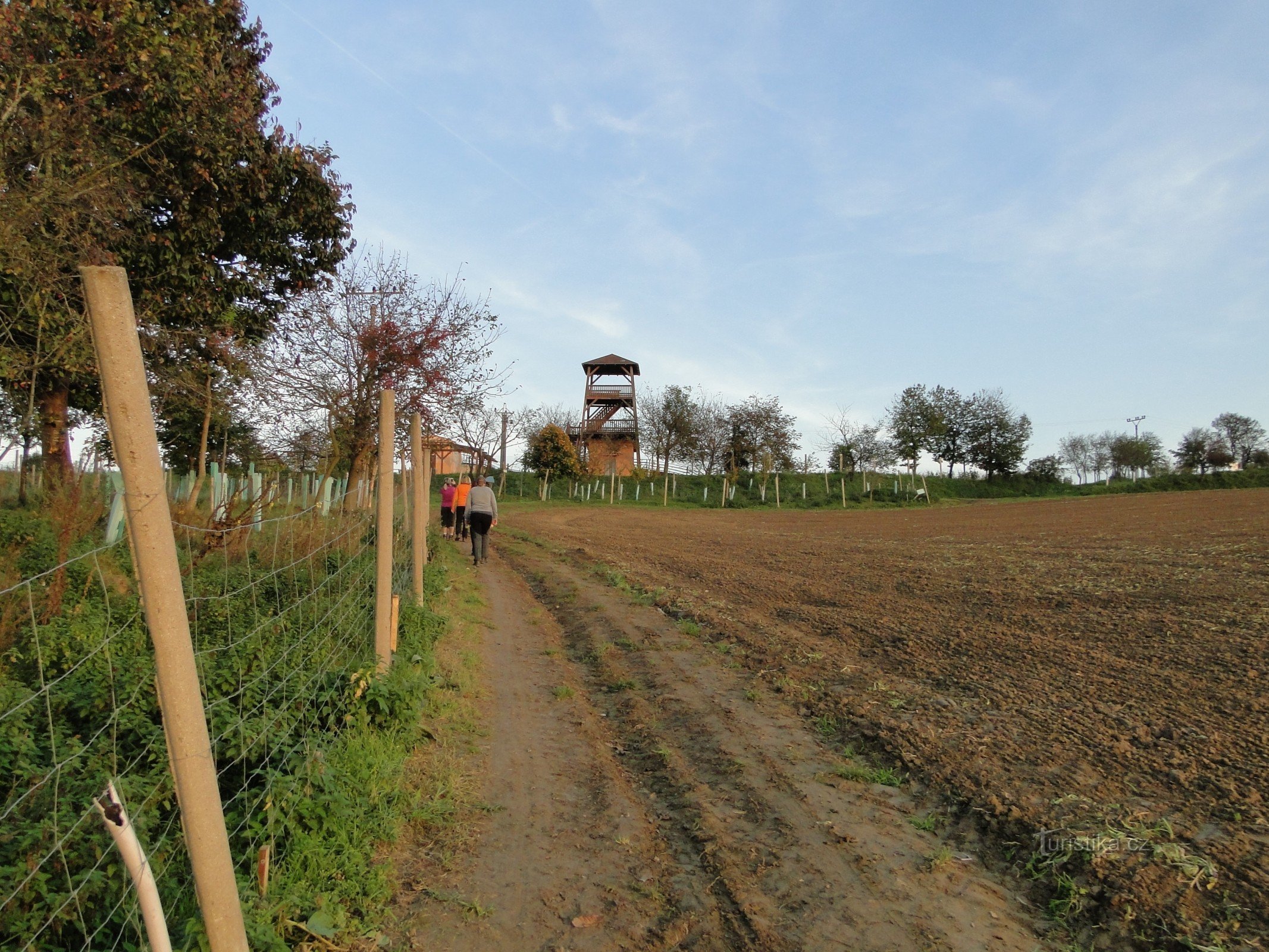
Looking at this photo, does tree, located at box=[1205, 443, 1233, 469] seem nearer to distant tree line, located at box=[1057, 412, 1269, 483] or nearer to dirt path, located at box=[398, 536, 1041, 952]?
distant tree line, located at box=[1057, 412, 1269, 483]

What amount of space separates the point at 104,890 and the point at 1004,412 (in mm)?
62382

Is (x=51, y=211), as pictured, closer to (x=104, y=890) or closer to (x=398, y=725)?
(x=398, y=725)

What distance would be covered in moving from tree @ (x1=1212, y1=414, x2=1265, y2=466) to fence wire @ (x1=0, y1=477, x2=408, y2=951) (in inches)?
3636

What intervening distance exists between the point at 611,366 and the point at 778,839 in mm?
49280

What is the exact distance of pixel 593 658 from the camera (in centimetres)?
751

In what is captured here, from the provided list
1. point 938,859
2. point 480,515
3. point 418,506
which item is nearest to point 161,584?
point 938,859

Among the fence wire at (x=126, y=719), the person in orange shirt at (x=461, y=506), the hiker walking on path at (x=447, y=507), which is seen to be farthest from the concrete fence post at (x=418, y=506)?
the hiker walking on path at (x=447, y=507)

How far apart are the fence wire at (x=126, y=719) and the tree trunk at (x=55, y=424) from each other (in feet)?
15.1

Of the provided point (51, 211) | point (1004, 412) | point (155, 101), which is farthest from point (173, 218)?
point (1004, 412)

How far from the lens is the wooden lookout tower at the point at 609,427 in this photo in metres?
50.8

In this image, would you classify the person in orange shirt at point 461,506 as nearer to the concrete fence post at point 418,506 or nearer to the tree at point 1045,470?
the concrete fence post at point 418,506

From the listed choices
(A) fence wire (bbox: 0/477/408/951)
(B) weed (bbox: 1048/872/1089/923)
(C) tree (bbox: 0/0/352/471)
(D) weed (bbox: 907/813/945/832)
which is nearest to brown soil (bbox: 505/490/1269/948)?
(B) weed (bbox: 1048/872/1089/923)

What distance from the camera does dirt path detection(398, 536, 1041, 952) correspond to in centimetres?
309

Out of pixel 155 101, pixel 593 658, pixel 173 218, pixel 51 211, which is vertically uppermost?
pixel 155 101
